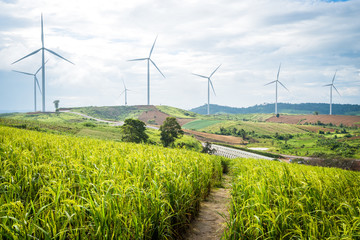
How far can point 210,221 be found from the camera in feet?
24.7

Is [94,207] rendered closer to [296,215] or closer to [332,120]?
[296,215]

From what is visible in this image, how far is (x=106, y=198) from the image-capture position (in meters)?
4.90

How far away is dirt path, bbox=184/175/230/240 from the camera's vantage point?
21.3 ft

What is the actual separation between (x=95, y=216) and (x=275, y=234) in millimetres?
3592

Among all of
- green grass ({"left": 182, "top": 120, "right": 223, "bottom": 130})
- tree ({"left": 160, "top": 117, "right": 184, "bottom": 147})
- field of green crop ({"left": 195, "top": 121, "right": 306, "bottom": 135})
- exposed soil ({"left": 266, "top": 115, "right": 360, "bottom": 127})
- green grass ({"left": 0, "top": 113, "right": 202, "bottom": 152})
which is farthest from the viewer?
green grass ({"left": 182, "top": 120, "right": 223, "bottom": 130})

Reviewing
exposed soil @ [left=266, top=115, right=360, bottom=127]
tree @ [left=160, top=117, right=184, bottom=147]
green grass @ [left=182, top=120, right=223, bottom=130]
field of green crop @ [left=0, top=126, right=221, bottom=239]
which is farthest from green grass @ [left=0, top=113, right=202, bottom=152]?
exposed soil @ [left=266, top=115, right=360, bottom=127]

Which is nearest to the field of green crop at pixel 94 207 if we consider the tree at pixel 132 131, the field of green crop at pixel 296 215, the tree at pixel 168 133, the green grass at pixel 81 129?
the field of green crop at pixel 296 215

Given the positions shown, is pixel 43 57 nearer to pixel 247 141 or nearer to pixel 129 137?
pixel 129 137

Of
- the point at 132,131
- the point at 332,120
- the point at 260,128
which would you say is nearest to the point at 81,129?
the point at 132,131

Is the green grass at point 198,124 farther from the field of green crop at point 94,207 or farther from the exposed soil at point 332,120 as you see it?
the field of green crop at point 94,207

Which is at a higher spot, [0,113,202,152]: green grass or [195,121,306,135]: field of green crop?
[0,113,202,152]: green grass

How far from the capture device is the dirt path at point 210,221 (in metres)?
6.48

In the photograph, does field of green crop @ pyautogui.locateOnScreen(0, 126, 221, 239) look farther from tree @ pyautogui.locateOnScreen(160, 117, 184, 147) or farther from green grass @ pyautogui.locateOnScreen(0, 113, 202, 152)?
tree @ pyautogui.locateOnScreen(160, 117, 184, 147)

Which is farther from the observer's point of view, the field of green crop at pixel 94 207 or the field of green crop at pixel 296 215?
the field of green crop at pixel 296 215
